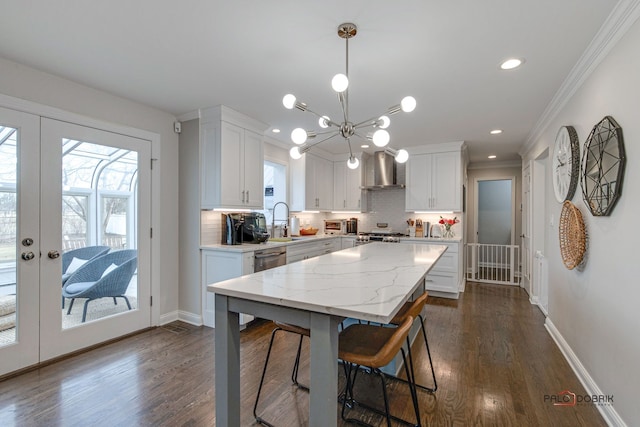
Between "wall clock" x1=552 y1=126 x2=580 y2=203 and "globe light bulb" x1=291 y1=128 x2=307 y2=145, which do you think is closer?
"globe light bulb" x1=291 y1=128 x2=307 y2=145

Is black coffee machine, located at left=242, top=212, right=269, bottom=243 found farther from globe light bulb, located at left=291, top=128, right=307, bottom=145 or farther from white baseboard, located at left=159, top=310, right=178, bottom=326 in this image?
globe light bulb, located at left=291, top=128, right=307, bottom=145

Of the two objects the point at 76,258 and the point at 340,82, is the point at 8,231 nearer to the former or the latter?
the point at 76,258

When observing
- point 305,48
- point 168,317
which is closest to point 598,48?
point 305,48

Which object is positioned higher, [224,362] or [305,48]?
[305,48]

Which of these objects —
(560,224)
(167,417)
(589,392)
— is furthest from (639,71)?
(167,417)

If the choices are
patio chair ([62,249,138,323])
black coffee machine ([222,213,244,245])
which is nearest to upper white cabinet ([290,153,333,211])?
black coffee machine ([222,213,244,245])

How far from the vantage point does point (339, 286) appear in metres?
1.62

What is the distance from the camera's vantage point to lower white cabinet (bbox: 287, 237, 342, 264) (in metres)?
4.16

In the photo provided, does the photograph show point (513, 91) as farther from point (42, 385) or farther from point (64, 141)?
point (42, 385)

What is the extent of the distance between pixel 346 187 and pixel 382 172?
2.40 feet

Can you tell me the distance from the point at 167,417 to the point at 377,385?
1435 mm

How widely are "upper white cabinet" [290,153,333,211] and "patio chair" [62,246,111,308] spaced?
113 inches

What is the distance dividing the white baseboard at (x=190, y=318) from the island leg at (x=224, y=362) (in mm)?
2073

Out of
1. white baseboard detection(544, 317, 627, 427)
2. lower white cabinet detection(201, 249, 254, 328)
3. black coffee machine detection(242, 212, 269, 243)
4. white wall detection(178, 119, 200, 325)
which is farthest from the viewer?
black coffee machine detection(242, 212, 269, 243)
